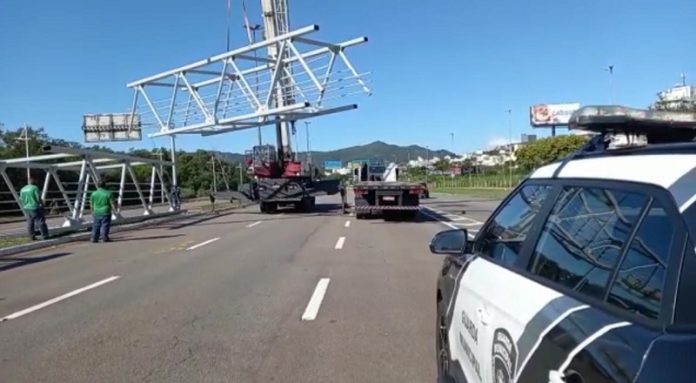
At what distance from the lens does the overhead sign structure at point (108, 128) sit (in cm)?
4190

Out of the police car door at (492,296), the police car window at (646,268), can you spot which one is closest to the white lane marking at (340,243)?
the police car door at (492,296)

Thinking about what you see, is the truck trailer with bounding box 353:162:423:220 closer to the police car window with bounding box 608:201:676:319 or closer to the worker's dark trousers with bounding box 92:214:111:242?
the worker's dark trousers with bounding box 92:214:111:242

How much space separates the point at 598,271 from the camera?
237 cm

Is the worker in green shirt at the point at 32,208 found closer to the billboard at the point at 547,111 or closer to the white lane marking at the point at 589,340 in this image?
the white lane marking at the point at 589,340

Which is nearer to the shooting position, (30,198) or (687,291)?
(687,291)

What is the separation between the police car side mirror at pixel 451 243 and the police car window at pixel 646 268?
6.95 feet

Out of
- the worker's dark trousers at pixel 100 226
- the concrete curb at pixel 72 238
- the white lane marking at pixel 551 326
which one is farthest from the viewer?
the worker's dark trousers at pixel 100 226

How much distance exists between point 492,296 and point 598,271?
74 cm

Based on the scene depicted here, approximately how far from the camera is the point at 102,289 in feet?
32.4

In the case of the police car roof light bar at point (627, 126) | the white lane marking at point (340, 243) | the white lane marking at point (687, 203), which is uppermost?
the police car roof light bar at point (627, 126)

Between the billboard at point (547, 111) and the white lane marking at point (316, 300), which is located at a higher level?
the billboard at point (547, 111)

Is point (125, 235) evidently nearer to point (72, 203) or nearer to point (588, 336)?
point (72, 203)

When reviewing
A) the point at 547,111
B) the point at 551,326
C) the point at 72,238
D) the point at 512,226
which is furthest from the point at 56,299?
the point at 547,111

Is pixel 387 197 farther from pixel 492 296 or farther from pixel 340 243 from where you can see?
pixel 492 296
